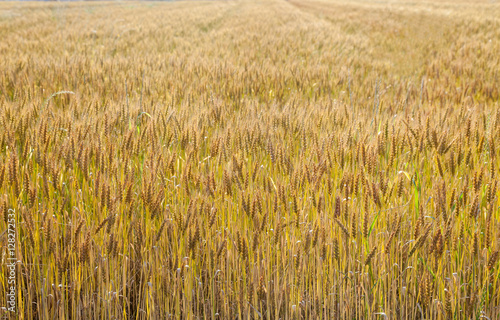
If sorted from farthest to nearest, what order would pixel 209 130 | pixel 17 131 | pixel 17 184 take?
pixel 209 130 → pixel 17 131 → pixel 17 184

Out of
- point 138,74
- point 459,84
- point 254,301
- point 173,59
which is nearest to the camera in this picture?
point 254,301

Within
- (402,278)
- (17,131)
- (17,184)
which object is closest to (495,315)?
(402,278)

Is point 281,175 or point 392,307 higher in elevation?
point 281,175

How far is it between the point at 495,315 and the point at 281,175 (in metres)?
0.93

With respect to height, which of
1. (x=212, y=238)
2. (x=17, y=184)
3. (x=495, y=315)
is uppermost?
(x=17, y=184)

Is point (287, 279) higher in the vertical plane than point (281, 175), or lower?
lower

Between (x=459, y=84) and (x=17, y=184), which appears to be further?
(x=459, y=84)

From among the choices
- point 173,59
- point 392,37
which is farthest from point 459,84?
point 392,37

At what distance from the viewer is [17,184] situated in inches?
54.9

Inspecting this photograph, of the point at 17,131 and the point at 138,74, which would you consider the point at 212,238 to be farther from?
the point at 138,74

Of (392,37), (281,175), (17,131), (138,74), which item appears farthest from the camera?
(392,37)

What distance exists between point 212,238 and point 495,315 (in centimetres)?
91

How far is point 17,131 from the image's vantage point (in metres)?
2.04

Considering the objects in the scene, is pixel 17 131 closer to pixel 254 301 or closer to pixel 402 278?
pixel 254 301
